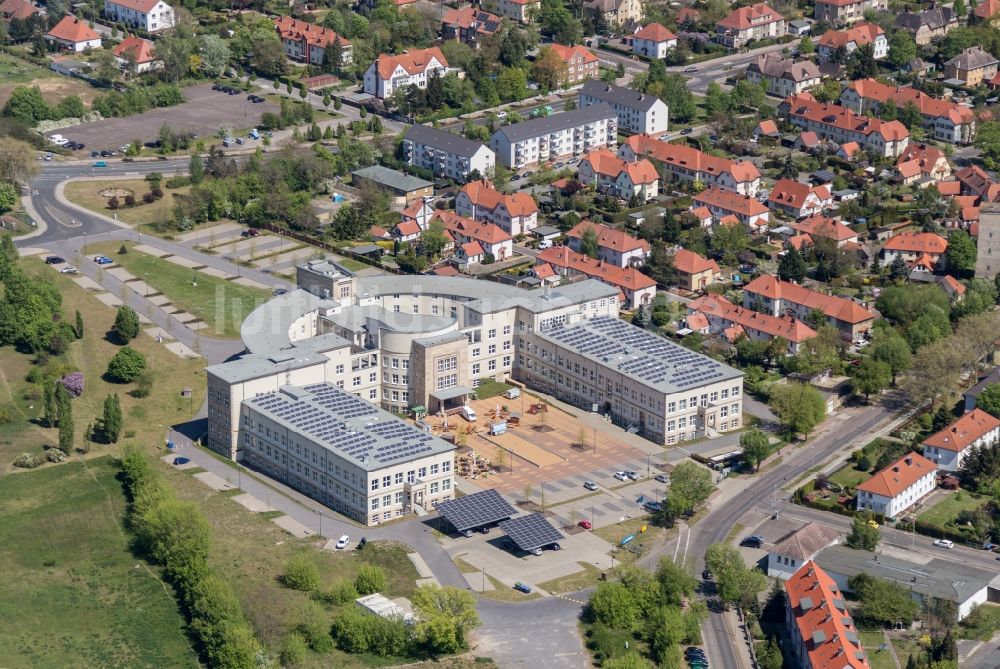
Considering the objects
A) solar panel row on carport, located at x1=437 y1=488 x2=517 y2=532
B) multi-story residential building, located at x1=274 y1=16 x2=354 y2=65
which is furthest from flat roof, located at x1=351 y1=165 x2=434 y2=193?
solar panel row on carport, located at x1=437 y1=488 x2=517 y2=532

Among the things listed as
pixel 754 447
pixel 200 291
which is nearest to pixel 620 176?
pixel 200 291

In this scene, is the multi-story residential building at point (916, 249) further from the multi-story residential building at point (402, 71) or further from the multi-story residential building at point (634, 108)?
the multi-story residential building at point (402, 71)

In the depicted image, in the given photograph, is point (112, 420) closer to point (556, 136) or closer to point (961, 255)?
point (556, 136)

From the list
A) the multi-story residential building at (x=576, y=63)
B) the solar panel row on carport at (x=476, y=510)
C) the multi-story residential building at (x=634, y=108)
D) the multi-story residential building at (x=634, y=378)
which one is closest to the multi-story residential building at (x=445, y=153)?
the multi-story residential building at (x=634, y=108)

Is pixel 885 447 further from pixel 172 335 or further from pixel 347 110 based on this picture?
pixel 347 110

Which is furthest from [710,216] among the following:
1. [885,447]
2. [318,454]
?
[318,454]
